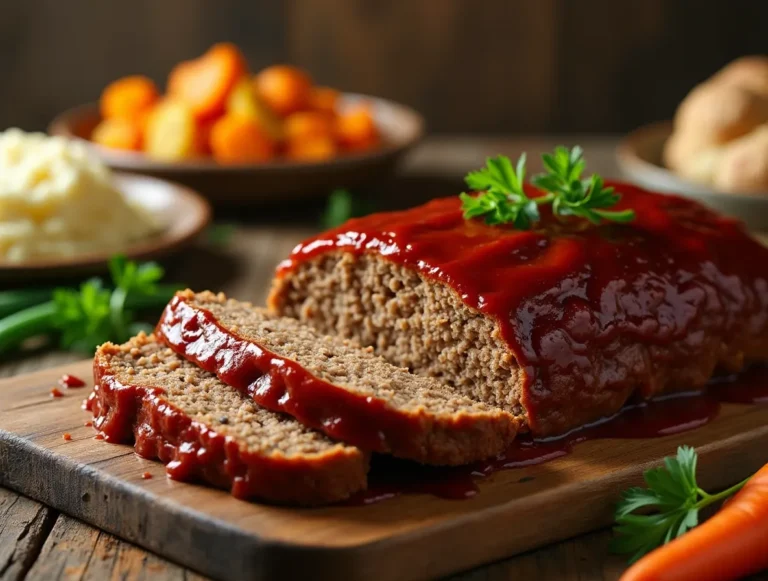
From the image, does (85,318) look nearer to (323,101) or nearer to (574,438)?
(574,438)

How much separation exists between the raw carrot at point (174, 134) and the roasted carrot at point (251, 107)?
31cm

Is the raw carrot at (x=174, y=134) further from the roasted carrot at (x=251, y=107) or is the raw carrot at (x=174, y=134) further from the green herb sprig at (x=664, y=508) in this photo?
the green herb sprig at (x=664, y=508)

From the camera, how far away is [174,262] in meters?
6.81

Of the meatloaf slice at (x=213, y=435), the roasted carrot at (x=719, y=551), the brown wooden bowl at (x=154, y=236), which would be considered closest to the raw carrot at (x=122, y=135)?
the brown wooden bowl at (x=154, y=236)

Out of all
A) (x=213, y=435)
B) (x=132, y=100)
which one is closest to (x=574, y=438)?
(x=213, y=435)

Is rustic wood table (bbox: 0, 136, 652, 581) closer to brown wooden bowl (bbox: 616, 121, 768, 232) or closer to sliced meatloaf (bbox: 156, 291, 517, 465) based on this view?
sliced meatloaf (bbox: 156, 291, 517, 465)

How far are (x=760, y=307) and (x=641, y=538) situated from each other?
5.14 feet

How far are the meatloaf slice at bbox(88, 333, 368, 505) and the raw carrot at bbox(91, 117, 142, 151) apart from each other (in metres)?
4.05

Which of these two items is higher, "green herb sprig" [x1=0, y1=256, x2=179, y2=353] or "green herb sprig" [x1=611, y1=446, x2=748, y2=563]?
"green herb sprig" [x1=611, y1=446, x2=748, y2=563]

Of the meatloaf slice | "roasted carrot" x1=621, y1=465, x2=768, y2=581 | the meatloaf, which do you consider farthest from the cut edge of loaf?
"roasted carrot" x1=621, y1=465, x2=768, y2=581

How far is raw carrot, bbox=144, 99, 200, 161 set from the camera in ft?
25.2

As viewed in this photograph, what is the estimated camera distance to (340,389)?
3.56 meters

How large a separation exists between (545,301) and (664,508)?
0.83 meters

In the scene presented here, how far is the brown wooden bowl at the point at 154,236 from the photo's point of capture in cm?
570
